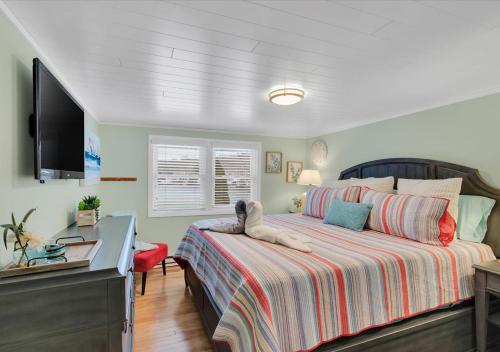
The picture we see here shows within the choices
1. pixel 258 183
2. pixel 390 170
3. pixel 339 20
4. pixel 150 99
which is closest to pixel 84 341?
pixel 339 20

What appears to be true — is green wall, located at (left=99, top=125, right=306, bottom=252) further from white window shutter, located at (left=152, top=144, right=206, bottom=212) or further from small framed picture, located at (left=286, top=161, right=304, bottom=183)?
small framed picture, located at (left=286, top=161, right=304, bottom=183)

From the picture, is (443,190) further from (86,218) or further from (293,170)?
(86,218)

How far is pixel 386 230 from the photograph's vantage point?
2.39 meters

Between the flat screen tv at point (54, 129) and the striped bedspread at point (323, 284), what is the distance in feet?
3.91

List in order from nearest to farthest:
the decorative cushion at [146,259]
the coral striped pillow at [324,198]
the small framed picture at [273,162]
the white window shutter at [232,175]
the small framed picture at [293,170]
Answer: the decorative cushion at [146,259] → the coral striped pillow at [324,198] → the white window shutter at [232,175] → the small framed picture at [273,162] → the small framed picture at [293,170]

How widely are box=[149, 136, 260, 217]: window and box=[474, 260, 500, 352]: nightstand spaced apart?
10.6ft

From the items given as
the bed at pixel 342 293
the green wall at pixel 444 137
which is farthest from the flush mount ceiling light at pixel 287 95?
the green wall at pixel 444 137

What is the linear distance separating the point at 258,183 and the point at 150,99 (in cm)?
253

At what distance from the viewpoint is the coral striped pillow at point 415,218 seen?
205 cm

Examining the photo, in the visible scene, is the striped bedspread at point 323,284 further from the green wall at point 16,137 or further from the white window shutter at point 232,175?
the white window shutter at point 232,175

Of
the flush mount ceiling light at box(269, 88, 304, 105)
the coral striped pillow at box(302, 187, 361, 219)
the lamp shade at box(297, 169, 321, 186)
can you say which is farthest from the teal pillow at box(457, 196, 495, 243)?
the lamp shade at box(297, 169, 321, 186)

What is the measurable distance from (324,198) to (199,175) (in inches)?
83.3

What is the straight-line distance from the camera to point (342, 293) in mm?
1519

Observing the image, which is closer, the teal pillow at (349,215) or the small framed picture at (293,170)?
the teal pillow at (349,215)
